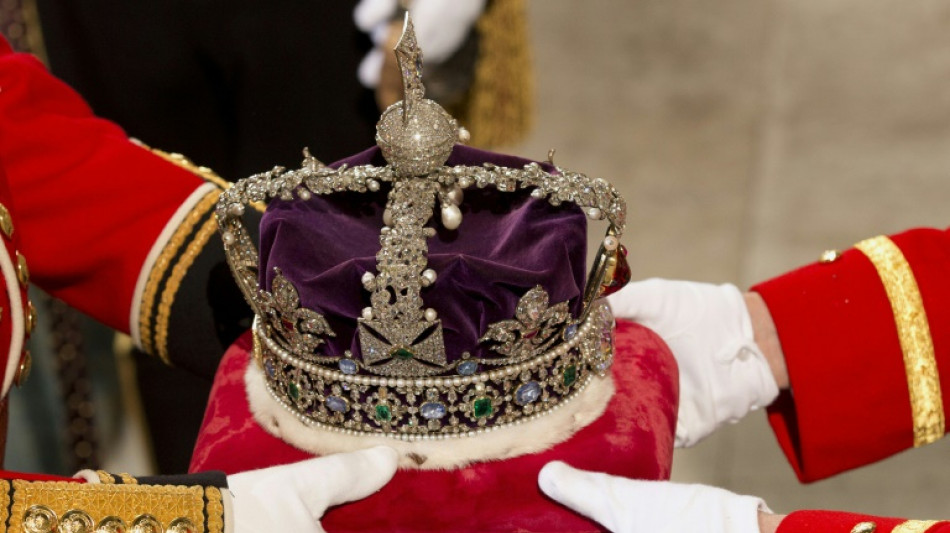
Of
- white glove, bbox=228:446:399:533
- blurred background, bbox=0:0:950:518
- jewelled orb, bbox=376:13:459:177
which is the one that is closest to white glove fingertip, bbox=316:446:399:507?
white glove, bbox=228:446:399:533

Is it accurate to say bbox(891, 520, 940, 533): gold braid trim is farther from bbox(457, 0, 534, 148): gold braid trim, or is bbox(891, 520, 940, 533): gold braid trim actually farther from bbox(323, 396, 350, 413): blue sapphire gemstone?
bbox(457, 0, 534, 148): gold braid trim

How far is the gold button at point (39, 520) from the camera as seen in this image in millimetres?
699

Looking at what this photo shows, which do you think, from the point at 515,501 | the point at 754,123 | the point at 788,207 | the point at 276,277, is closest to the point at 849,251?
the point at 515,501

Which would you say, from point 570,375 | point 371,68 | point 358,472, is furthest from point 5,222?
point 371,68

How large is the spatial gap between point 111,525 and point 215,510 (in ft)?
0.23

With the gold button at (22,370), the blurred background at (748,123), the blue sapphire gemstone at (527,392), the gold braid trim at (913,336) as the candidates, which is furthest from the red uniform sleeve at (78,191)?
the blurred background at (748,123)

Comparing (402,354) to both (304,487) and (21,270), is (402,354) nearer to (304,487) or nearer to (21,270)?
(304,487)

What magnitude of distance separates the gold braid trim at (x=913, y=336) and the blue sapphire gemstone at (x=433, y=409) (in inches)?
18.6

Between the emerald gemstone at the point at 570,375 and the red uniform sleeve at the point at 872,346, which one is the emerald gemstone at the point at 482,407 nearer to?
the emerald gemstone at the point at 570,375

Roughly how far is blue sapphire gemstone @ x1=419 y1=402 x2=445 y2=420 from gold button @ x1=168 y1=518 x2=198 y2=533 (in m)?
0.19

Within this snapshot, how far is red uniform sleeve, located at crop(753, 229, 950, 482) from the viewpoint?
1.05m

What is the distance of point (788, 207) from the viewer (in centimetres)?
223

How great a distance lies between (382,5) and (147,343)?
2.30 ft

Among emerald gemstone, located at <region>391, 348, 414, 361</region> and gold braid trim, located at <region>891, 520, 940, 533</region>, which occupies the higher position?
emerald gemstone, located at <region>391, 348, 414, 361</region>
